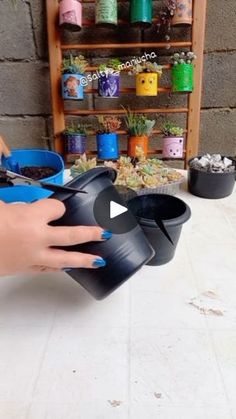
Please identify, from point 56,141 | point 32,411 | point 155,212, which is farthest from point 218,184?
point 56,141

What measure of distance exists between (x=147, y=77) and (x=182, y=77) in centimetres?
13

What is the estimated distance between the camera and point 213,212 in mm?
633

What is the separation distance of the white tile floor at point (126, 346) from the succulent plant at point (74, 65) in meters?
0.89

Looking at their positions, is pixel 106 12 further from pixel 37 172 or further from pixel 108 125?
pixel 37 172

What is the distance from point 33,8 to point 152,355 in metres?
1.34

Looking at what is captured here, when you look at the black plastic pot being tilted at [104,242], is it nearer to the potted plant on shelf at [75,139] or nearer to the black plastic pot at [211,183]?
the black plastic pot at [211,183]

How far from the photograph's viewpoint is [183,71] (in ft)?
3.66

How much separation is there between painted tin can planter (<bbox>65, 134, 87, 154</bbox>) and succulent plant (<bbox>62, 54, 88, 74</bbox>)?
0.74ft

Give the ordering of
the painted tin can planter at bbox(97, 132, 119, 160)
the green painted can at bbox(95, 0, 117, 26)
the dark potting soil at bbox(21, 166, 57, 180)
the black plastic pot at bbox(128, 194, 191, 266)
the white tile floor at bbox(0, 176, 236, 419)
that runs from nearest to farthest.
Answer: the white tile floor at bbox(0, 176, 236, 419) < the black plastic pot at bbox(128, 194, 191, 266) < the dark potting soil at bbox(21, 166, 57, 180) < the green painted can at bbox(95, 0, 117, 26) < the painted tin can planter at bbox(97, 132, 119, 160)

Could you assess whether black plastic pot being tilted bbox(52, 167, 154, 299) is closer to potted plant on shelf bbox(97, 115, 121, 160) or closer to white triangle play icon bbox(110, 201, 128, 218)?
white triangle play icon bbox(110, 201, 128, 218)

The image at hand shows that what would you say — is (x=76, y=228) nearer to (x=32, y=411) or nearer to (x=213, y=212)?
(x=32, y=411)

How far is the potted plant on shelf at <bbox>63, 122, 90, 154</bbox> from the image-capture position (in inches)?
46.0

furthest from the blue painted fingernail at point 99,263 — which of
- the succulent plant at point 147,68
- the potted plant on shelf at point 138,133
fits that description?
the succulent plant at point 147,68
